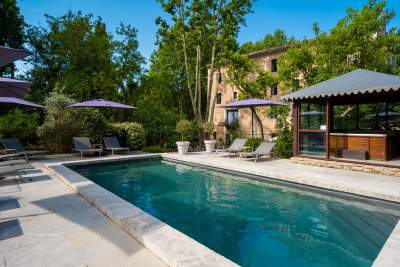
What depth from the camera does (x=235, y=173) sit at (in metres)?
9.73

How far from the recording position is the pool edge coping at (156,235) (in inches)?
122

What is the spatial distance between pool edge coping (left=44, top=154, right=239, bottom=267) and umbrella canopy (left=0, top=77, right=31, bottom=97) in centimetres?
270

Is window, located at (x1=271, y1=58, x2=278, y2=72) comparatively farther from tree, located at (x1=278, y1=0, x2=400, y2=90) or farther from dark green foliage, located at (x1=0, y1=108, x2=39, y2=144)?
dark green foliage, located at (x1=0, y1=108, x2=39, y2=144)

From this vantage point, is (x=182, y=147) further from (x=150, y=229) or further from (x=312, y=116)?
(x=150, y=229)

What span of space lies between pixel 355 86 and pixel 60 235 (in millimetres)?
9584

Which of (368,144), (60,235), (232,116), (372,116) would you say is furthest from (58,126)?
(232,116)

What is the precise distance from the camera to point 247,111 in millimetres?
25797

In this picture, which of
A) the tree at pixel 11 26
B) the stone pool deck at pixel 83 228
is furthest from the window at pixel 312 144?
the tree at pixel 11 26

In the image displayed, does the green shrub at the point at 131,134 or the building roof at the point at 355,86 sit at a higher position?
the building roof at the point at 355,86

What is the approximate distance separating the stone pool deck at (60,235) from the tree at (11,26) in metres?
20.6

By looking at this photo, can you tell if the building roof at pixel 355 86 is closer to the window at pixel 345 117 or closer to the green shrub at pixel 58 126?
the window at pixel 345 117

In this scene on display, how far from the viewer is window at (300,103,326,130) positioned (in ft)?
36.8

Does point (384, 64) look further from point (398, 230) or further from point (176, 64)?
point (176, 64)

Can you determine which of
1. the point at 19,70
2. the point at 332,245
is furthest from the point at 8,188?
the point at 19,70
